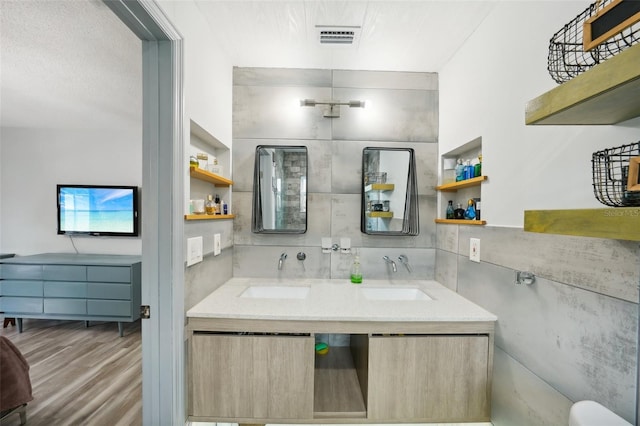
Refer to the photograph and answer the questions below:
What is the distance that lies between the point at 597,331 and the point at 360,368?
1.07m

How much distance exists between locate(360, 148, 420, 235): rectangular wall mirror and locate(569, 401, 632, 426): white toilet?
1199 millimetres

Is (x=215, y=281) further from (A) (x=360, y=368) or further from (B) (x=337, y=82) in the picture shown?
(B) (x=337, y=82)

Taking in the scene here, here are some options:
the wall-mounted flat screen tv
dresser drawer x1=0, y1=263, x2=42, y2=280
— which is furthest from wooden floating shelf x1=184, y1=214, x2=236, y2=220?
dresser drawer x1=0, y1=263, x2=42, y2=280

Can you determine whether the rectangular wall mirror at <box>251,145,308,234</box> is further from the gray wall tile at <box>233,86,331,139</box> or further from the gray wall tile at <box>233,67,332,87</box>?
the gray wall tile at <box>233,67,332,87</box>

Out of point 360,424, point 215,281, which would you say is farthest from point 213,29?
point 360,424

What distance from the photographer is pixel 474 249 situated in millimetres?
1410

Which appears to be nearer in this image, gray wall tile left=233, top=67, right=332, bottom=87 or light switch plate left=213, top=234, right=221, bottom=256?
light switch plate left=213, top=234, right=221, bottom=256

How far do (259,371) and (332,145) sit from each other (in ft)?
4.89

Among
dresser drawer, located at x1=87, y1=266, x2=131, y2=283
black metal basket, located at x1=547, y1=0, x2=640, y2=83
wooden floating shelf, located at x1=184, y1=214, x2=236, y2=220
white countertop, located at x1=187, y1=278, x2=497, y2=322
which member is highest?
black metal basket, located at x1=547, y1=0, x2=640, y2=83

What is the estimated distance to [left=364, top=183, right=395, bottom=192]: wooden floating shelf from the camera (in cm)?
183

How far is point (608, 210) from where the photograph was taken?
53 centimetres

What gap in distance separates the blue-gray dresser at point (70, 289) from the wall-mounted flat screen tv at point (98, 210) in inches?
17.6

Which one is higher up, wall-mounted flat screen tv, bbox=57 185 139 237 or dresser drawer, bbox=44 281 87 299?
wall-mounted flat screen tv, bbox=57 185 139 237

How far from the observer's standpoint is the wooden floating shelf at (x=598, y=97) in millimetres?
490
